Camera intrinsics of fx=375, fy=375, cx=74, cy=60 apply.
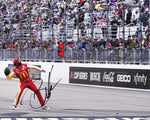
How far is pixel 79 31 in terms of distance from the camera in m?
22.0

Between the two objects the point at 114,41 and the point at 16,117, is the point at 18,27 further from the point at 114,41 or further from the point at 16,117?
the point at 16,117

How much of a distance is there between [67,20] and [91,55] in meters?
4.27

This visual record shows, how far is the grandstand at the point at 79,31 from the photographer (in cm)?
1831

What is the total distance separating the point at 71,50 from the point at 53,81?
2.97m

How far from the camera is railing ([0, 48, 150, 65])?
17609 millimetres

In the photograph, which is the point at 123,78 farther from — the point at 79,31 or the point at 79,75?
the point at 79,31

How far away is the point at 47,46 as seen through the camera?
23.6 m

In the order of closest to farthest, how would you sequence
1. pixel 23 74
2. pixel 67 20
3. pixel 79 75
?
pixel 23 74 → pixel 79 75 → pixel 67 20

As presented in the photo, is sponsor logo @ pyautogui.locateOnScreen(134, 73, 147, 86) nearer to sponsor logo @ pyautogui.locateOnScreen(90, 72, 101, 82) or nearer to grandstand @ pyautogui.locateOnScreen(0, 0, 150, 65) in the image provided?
grandstand @ pyautogui.locateOnScreen(0, 0, 150, 65)

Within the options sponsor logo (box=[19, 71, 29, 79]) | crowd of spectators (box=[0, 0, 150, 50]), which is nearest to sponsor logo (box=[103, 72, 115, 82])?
crowd of spectators (box=[0, 0, 150, 50])

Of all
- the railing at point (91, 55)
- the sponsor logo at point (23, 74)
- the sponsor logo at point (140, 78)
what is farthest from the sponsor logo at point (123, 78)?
the sponsor logo at point (23, 74)

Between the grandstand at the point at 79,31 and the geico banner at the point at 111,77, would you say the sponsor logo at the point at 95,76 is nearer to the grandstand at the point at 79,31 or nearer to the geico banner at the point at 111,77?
the geico banner at the point at 111,77

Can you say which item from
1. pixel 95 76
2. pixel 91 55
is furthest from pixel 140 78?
pixel 91 55

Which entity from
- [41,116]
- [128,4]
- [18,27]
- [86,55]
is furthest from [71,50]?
[41,116]
